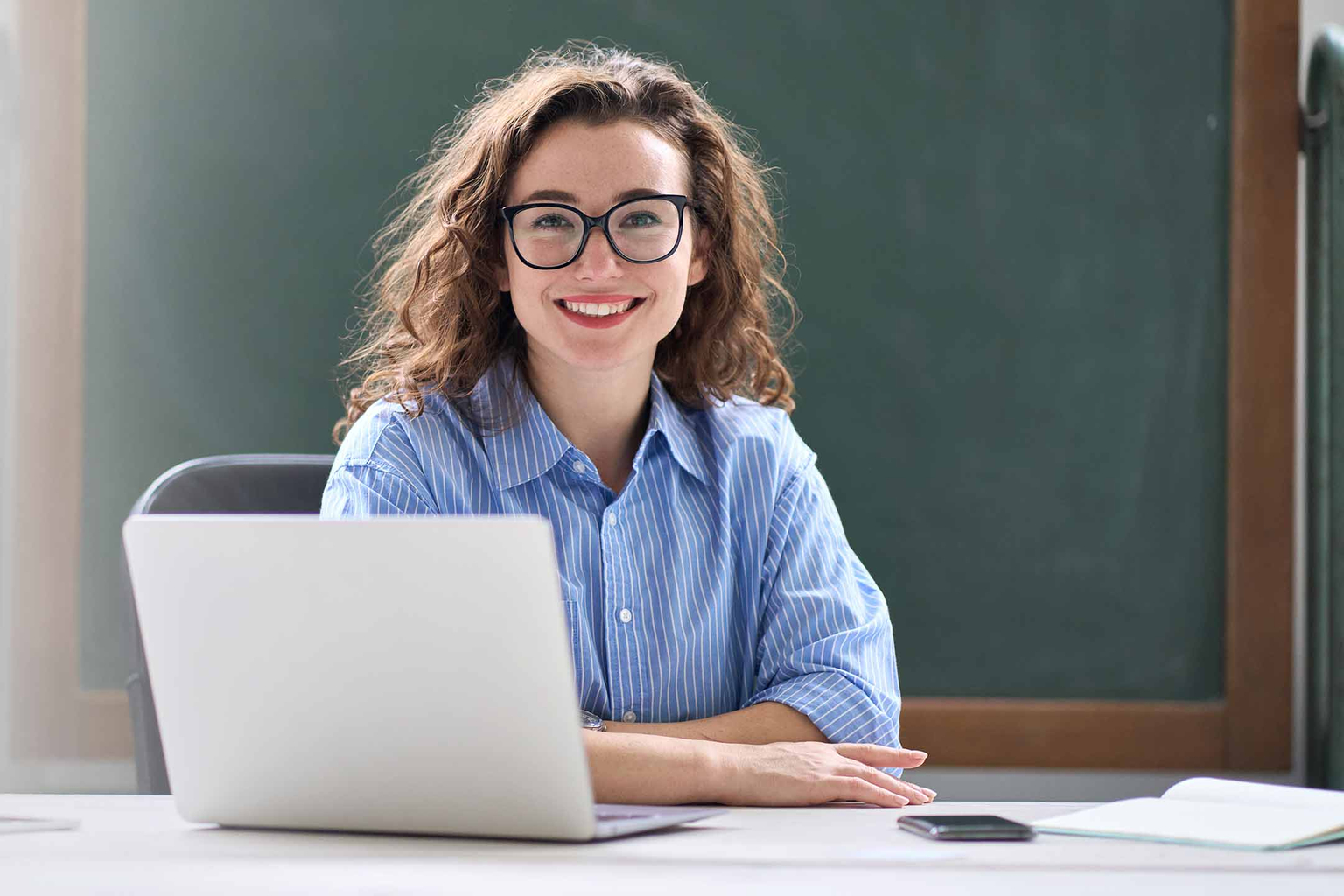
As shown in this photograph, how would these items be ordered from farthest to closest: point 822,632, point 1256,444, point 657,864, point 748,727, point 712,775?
point 1256,444 → point 822,632 → point 748,727 → point 712,775 → point 657,864

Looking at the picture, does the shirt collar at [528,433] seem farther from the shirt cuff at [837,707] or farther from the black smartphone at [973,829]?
the black smartphone at [973,829]

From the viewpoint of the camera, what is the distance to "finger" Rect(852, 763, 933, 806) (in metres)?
1.14

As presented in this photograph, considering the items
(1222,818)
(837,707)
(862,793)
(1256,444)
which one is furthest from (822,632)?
(1256,444)

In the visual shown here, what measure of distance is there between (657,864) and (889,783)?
17.7 inches

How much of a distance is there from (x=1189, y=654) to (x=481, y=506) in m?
1.45

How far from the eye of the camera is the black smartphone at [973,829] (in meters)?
0.85

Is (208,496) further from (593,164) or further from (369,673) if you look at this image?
(369,673)

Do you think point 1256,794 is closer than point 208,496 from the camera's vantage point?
Yes

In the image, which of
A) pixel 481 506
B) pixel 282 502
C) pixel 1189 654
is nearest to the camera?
pixel 481 506

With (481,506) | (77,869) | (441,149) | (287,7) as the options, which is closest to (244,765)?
(77,869)

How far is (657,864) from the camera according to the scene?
0.76m

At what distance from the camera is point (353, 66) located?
92.3 inches

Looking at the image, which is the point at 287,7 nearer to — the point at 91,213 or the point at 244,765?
the point at 91,213

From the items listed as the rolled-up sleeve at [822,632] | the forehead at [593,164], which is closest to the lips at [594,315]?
the forehead at [593,164]
